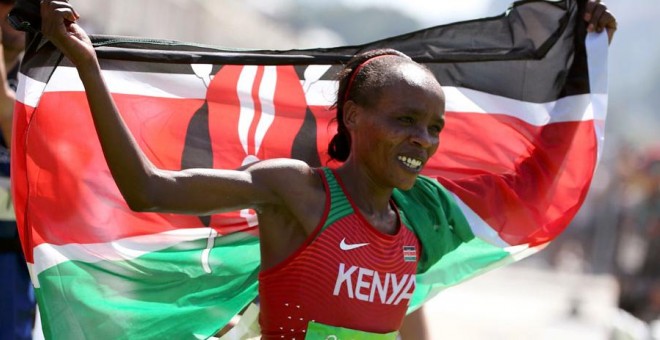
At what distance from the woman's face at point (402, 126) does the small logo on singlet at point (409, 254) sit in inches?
9.9

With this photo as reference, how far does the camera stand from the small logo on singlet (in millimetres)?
4163


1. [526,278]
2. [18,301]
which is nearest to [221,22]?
[526,278]

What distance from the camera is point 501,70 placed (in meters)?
5.14

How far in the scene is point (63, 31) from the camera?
3488 millimetres

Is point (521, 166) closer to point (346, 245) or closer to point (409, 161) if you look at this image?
point (409, 161)

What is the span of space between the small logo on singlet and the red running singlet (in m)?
0.08

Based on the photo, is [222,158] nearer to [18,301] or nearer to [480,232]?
[480,232]

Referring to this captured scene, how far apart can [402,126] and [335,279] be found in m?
0.52

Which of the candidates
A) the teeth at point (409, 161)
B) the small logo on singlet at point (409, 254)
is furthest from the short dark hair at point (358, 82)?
the small logo on singlet at point (409, 254)

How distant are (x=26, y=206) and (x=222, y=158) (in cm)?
79

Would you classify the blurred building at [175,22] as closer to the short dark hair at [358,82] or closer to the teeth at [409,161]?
the short dark hair at [358,82]

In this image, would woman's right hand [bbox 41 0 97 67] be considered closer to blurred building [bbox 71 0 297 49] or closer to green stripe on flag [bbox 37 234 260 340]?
Answer: green stripe on flag [bbox 37 234 260 340]

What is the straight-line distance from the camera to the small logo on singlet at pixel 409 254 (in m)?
4.16

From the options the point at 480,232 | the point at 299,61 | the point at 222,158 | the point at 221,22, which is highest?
the point at 299,61
